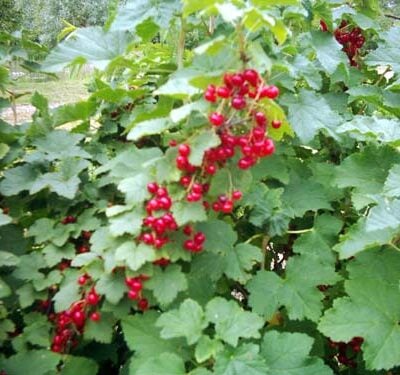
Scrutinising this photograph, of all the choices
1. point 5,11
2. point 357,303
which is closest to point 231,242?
point 357,303

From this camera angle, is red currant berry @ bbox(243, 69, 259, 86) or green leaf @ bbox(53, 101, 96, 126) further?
green leaf @ bbox(53, 101, 96, 126)

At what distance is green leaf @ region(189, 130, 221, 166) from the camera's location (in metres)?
1.00

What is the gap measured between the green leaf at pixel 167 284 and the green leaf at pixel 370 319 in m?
0.39

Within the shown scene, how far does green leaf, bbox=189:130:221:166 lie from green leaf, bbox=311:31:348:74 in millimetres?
700

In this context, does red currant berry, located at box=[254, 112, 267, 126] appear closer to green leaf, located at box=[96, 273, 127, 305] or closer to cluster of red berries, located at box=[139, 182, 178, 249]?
cluster of red berries, located at box=[139, 182, 178, 249]

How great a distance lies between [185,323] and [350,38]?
118 centimetres

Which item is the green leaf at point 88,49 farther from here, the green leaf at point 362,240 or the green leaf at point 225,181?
the green leaf at point 362,240

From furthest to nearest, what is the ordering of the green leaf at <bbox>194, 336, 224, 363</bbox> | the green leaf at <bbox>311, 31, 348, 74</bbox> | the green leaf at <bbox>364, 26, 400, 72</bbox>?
the green leaf at <bbox>364, 26, 400, 72</bbox>
the green leaf at <bbox>311, 31, 348, 74</bbox>
the green leaf at <bbox>194, 336, 224, 363</bbox>

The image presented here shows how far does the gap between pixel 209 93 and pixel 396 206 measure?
53 centimetres

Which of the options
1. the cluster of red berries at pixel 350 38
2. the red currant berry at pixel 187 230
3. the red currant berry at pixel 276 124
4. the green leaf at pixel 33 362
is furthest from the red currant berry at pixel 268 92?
the cluster of red berries at pixel 350 38

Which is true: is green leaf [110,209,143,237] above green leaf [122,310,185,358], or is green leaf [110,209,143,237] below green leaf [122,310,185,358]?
above

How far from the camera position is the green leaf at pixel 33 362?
1.20m

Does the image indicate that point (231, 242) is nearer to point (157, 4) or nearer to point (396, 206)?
point (396, 206)

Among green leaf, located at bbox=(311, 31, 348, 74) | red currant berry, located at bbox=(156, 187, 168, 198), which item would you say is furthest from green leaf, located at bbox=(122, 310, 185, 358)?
green leaf, located at bbox=(311, 31, 348, 74)
